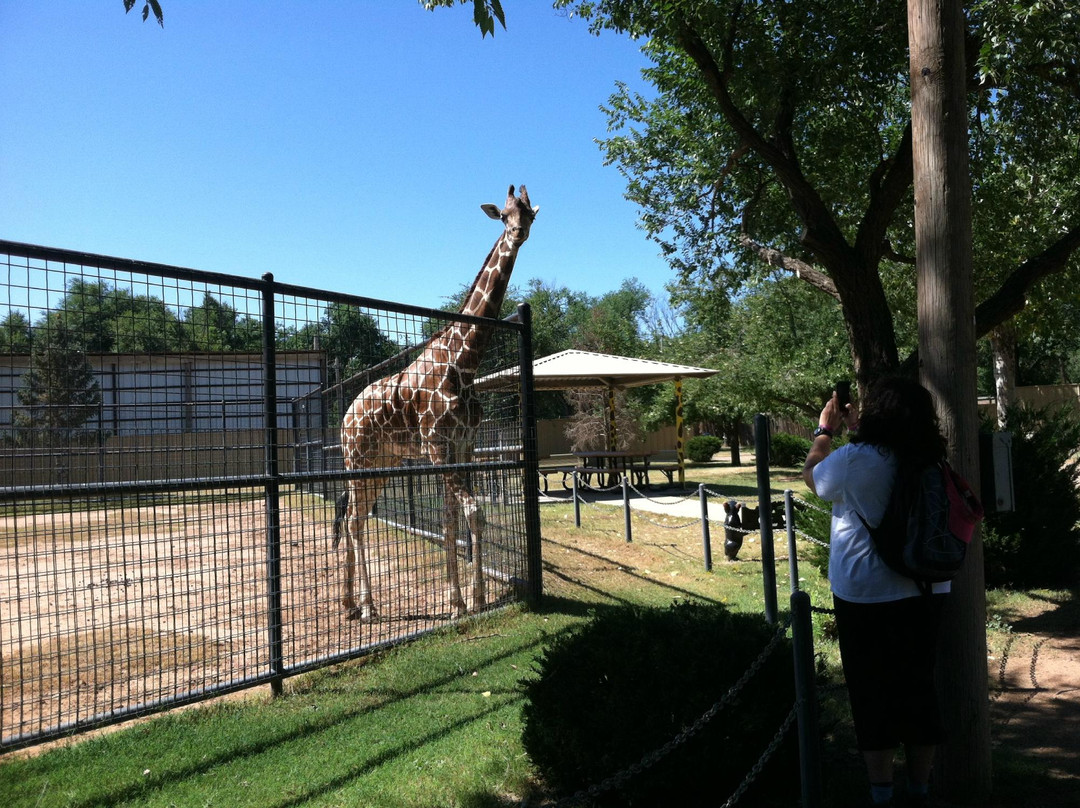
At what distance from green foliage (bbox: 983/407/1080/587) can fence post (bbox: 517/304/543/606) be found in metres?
4.76

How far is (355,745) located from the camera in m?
4.43

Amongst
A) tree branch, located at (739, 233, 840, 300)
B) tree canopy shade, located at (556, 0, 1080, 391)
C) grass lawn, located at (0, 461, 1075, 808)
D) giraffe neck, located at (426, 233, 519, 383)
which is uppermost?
tree canopy shade, located at (556, 0, 1080, 391)

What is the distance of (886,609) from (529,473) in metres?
4.45

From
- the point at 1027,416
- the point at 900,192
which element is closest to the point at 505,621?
the point at 900,192

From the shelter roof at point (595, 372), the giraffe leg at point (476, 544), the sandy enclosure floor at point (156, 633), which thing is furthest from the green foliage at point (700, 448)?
the giraffe leg at point (476, 544)

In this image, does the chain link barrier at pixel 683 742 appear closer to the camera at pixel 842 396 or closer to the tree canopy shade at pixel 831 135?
the camera at pixel 842 396

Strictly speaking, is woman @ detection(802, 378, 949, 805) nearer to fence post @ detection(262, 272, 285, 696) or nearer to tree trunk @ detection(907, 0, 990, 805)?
tree trunk @ detection(907, 0, 990, 805)

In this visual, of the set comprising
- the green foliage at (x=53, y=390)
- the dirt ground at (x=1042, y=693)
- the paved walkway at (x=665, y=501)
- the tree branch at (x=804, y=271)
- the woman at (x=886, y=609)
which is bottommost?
the dirt ground at (x=1042, y=693)

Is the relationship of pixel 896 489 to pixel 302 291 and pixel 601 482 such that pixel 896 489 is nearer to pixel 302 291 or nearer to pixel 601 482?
pixel 302 291

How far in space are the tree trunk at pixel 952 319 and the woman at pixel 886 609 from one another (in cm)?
55

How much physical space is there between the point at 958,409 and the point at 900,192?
18.7ft

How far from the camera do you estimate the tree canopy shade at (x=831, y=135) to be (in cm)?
833

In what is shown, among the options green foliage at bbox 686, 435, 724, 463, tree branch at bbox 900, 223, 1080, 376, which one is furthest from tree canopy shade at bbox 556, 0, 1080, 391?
green foliage at bbox 686, 435, 724, 463

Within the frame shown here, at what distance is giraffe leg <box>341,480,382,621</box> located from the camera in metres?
6.52
